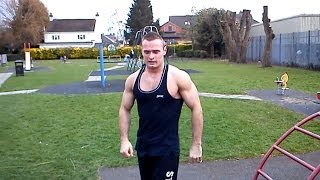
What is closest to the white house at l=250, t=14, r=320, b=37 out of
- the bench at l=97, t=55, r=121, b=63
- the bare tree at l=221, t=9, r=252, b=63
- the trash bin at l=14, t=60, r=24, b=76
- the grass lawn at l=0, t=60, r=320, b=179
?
the bare tree at l=221, t=9, r=252, b=63

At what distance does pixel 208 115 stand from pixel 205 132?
180 centimetres

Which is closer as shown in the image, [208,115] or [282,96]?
[208,115]

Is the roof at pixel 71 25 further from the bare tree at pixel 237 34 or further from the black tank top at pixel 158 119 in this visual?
the black tank top at pixel 158 119

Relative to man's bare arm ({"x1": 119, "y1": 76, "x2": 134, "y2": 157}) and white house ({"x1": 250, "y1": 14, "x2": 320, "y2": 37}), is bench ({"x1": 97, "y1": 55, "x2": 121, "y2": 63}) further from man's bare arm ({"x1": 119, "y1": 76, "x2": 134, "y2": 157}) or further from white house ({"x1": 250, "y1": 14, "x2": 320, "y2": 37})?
man's bare arm ({"x1": 119, "y1": 76, "x2": 134, "y2": 157})

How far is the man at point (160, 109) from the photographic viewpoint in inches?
138

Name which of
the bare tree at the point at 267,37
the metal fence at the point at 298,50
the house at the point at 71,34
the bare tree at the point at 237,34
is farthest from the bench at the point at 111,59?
the house at the point at 71,34

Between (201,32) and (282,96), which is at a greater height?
(201,32)

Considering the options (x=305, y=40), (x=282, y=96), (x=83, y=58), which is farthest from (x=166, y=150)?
(x=83, y=58)

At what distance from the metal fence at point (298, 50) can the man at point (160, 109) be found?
25181mm

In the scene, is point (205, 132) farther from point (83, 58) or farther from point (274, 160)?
point (83, 58)

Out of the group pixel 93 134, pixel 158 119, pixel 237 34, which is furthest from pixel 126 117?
pixel 237 34

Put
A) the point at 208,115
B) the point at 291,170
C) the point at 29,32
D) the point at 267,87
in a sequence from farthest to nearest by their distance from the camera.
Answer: the point at 29,32
the point at 267,87
the point at 208,115
the point at 291,170

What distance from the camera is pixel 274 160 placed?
6570 mm

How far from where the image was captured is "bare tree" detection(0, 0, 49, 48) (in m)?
62.8
